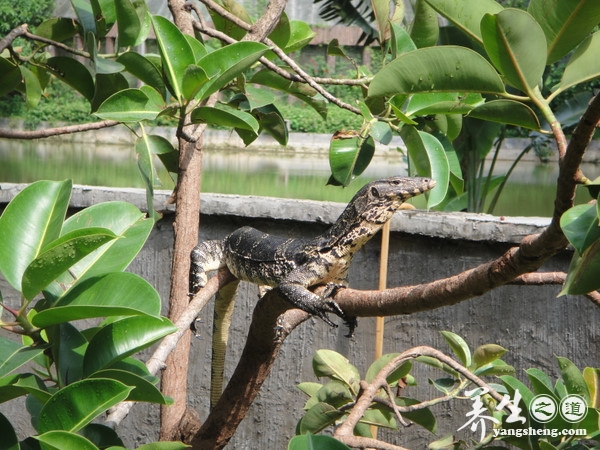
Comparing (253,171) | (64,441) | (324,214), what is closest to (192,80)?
(64,441)

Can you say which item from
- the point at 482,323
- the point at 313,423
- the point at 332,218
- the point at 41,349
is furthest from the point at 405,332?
the point at 41,349

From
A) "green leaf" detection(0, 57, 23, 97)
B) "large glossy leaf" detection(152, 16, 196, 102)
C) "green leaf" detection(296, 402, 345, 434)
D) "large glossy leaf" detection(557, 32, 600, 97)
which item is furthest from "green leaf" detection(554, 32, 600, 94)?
"green leaf" detection(0, 57, 23, 97)

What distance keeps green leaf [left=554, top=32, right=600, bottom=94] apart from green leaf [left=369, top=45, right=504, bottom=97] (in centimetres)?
6

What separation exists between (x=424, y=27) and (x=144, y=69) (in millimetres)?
461

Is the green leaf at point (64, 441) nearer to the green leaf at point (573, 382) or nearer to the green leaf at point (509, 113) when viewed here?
the green leaf at point (509, 113)

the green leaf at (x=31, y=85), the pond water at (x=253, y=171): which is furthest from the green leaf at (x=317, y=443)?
the pond water at (x=253, y=171)

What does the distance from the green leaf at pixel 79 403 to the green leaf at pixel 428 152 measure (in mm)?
556

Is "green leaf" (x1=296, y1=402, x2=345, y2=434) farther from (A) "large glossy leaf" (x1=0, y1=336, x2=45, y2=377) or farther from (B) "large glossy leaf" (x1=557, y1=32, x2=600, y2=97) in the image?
(B) "large glossy leaf" (x1=557, y1=32, x2=600, y2=97)

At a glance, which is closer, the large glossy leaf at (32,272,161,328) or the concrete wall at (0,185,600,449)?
the large glossy leaf at (32,272,161,328)

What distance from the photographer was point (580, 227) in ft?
1.81

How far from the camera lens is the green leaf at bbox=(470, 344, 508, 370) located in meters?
1.22

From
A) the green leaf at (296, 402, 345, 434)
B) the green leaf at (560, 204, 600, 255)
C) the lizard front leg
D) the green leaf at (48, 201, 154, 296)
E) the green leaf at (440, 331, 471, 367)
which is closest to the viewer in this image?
the green leaf at (560, 204, 600, 255)

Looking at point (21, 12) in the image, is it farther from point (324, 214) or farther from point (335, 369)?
point (335, 369)

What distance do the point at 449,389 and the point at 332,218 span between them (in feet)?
2.78
